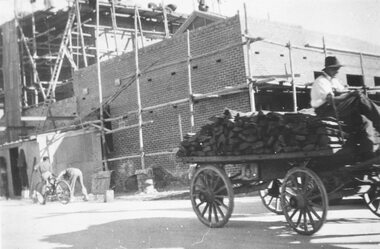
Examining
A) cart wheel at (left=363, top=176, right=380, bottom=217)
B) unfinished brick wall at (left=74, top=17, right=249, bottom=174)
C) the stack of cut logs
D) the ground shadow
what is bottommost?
the ground shadow

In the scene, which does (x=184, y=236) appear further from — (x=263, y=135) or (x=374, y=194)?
(x=374, y=194)

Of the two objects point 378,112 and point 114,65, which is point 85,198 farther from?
point 378,112

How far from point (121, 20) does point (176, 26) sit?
400 cm

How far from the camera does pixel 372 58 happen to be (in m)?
19.8

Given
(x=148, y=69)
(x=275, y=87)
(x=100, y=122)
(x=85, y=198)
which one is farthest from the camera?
(x=100, y=122)

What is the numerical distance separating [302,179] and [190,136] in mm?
2489

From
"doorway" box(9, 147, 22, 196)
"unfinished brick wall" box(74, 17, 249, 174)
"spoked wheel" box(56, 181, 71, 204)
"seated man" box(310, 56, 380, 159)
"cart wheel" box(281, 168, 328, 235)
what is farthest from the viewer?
"doorway" box(9, 147, 22, 196)

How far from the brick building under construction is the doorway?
0.05 meters

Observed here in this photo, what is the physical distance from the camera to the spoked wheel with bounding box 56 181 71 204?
1472 centimetres

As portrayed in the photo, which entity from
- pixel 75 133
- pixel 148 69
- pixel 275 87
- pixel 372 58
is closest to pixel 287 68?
pixel 275 87

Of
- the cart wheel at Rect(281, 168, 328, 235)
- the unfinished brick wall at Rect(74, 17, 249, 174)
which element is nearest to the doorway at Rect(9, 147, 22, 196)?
the unfinished brick wall at Rect(74, 17, 249, 174)

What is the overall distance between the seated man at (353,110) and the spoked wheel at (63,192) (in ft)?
36.1

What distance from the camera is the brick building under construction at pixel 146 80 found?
46.8 feet

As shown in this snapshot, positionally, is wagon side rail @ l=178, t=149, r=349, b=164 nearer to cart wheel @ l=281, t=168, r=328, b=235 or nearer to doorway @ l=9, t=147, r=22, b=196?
cart wheel @ l=281, t=168, r=328, b=235
